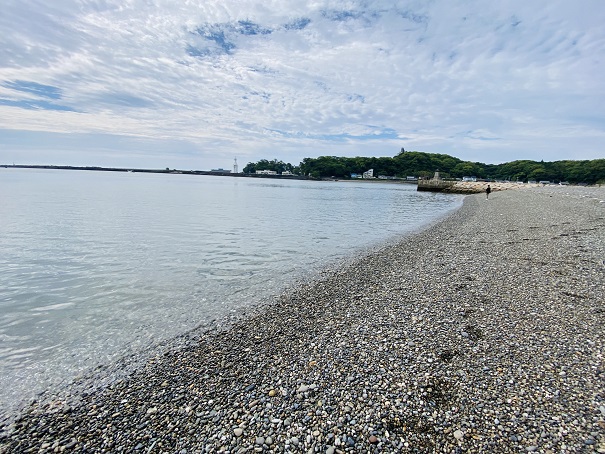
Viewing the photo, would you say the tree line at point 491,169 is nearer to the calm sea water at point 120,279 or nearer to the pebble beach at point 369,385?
the calm sea water at point 120,279

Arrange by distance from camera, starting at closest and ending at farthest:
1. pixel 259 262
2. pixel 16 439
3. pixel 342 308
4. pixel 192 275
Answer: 1. pixel 16 439
2. pixel 342 308
3. pixel 192 275
4. pixel 259 262

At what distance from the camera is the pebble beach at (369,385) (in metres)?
3.62

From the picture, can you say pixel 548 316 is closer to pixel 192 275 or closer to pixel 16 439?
pixel 16 439

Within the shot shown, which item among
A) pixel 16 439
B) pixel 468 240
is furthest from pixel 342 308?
pixel 468 240

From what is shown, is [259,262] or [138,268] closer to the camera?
[138,268]

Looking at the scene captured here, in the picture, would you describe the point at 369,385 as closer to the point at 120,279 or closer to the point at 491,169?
the point at 120,279

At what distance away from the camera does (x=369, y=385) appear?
448cm

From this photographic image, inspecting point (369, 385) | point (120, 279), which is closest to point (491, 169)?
point (120, 279)

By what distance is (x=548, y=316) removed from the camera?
6.38m

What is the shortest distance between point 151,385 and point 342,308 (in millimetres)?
4283

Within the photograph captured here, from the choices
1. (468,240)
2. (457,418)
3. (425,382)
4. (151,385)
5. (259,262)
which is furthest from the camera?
(468,240)

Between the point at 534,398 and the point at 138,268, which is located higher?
the point at 534,398

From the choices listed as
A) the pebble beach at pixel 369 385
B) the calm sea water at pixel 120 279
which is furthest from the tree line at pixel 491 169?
the pebble beach at pixel 369 385

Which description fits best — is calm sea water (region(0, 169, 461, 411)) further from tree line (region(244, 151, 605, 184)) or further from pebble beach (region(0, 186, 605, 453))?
tree line (region(244, 151, 605, 184))
